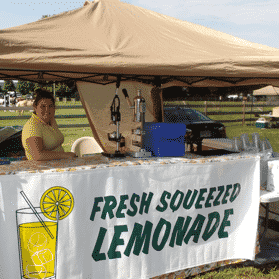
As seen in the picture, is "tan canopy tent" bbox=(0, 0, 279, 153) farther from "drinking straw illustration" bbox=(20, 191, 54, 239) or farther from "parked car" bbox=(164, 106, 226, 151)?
"parked car" bbox=(164, 106, 226, 151)

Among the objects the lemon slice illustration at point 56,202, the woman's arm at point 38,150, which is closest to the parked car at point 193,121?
the woman's arm at point 38,150

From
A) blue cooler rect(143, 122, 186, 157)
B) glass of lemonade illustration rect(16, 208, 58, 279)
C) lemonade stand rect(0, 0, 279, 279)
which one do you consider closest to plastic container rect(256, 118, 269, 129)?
lemonade stand rect(0, 0, 279, 279)

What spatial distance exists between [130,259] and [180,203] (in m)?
0.57

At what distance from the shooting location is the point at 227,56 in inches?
96.3

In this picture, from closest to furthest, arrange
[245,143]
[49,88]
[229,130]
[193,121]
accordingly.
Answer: [245,143], [193,121], [229,130], [49,88]

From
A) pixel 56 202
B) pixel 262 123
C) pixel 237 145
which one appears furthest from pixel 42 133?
pixel 262 123

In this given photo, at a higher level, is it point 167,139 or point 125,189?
point 167,139

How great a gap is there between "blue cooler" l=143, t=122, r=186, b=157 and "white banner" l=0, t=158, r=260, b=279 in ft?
1.04

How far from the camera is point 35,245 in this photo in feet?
6.50

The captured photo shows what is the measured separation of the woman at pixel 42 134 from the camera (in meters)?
2.46

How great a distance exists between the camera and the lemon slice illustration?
200 centimetres

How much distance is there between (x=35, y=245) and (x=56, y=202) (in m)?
0.31

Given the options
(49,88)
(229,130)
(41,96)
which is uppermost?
(49,88)

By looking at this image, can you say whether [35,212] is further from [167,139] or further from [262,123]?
[262,123]
